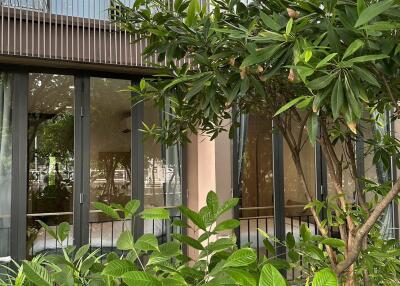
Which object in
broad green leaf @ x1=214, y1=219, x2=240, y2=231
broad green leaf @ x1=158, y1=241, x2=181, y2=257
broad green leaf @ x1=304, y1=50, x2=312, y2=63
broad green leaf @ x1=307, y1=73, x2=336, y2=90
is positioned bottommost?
broad green leaf @ x1=158, y1=241, x2=181, y2=257

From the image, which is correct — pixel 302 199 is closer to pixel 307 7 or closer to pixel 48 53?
pixel 48 53

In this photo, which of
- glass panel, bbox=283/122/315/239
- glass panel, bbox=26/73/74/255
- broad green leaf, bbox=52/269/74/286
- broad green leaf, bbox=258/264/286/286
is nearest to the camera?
broad green leaf, bbox=258/264/286/286

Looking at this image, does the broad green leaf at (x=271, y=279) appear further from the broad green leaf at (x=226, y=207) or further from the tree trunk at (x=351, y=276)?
the tree trunk at (x=351, y=276)

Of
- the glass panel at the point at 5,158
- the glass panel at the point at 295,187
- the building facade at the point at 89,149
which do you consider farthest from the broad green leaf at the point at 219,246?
the glass panel at the point at 295,187

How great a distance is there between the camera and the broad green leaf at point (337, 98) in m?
0.96

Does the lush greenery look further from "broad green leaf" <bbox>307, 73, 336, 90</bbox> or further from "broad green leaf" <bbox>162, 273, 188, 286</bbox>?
"broad green leaf" <bbox>307, 73, 336, 90</bbox>

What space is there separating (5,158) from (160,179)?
5.09 feet

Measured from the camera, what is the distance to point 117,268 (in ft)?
3.18

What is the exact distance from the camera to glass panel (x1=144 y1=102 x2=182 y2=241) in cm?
416

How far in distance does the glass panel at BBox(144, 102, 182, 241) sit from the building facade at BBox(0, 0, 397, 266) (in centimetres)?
1

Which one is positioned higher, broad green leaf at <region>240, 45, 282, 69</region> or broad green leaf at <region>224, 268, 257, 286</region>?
broad green leaf at <region>240, 45, 282, 69</region>

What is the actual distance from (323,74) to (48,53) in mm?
2934

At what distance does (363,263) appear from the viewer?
1.60m

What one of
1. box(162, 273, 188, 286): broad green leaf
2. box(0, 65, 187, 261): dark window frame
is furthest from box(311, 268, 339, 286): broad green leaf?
box(0, 65, 187, 261): dark window frame
